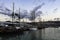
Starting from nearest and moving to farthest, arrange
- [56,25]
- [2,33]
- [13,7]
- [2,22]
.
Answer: [2,33]
[13,7]
[2,22]
[56,25]

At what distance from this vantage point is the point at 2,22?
4972 centimetres

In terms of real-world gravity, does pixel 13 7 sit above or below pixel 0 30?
above

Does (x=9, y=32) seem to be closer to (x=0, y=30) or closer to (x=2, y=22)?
(x=0, y=30)

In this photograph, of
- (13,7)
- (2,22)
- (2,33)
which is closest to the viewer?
(2,33)

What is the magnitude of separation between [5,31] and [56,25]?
261ft

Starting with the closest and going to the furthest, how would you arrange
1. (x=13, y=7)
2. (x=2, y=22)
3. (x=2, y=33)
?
(x=2, y=33)
(x=13, y=7)
(x=2, y=22)

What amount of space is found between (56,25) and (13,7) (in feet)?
249

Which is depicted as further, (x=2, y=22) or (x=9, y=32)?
(x=2, y=22)

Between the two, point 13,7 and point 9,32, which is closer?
point 9,32

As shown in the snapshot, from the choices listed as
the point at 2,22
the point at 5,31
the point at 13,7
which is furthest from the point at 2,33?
the point at 2,22

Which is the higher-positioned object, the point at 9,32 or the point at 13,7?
the point at 13,7

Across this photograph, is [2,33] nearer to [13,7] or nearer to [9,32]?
[9,32]

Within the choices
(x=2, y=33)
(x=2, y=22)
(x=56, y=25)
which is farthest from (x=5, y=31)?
(x=56, y=25)

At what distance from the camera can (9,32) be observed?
114ft
